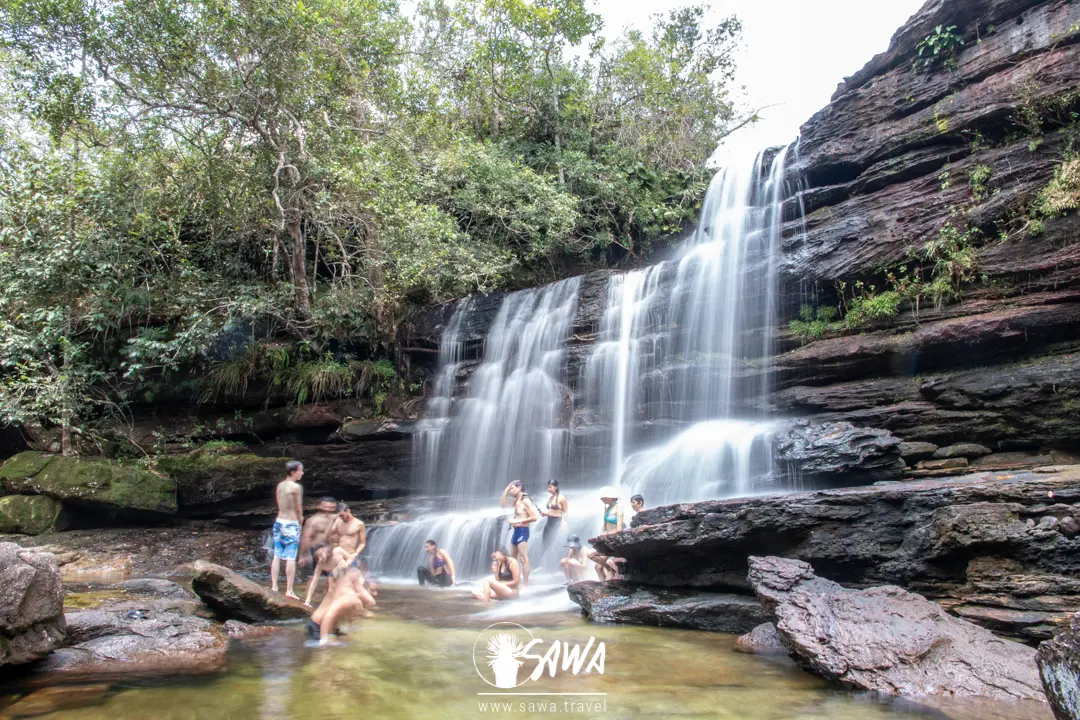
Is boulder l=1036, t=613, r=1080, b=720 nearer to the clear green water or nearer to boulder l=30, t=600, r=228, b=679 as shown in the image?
the clear green water

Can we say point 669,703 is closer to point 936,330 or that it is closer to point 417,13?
point 936,330

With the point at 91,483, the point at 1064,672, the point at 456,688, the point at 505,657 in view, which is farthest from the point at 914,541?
the point at 91,483

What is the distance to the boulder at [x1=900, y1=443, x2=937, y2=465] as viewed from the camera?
831cm

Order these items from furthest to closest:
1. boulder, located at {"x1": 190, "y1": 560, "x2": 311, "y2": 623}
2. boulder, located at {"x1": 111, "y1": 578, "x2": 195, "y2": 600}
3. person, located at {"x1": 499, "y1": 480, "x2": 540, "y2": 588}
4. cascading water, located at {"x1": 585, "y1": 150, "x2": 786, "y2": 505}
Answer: cascading water, located at {"x1": 585, "y1": 150, "x2": 786, "y2": 505}
person, located at {"x1": 499, "y1": 480, "x2": 540, "y2": 588}
boulder, located at {"x1": 111, "y1": 578, "x2": 195, "y2": 600}
boulder, located at {"x1": 190, "y1": 560, "x2": 311, "y2": 623}

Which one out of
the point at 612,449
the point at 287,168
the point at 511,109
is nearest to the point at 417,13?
the point at 511,109

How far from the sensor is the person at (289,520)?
7.50 m

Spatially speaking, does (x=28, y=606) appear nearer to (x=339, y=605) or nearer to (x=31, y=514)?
(x=339, y=605)

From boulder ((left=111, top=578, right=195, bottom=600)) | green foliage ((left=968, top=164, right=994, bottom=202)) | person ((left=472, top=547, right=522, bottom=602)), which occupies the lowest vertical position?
boulder ((left=111, top=578, right=195, bottom=600))

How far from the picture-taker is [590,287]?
1452 centimetres

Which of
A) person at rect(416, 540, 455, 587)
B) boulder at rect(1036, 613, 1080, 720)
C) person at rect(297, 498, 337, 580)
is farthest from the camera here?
person at rect(416, 540, 455, 587)

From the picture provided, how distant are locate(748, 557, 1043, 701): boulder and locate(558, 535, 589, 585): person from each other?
135 inches

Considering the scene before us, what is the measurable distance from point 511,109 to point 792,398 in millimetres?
13488

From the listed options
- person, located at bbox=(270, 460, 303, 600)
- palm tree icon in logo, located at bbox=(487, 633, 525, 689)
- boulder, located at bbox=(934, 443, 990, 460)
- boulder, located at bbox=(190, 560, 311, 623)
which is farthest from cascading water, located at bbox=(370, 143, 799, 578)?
boulder, located at bbox=(190, 560, 311, 623)

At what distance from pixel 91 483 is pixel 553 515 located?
348 inches
